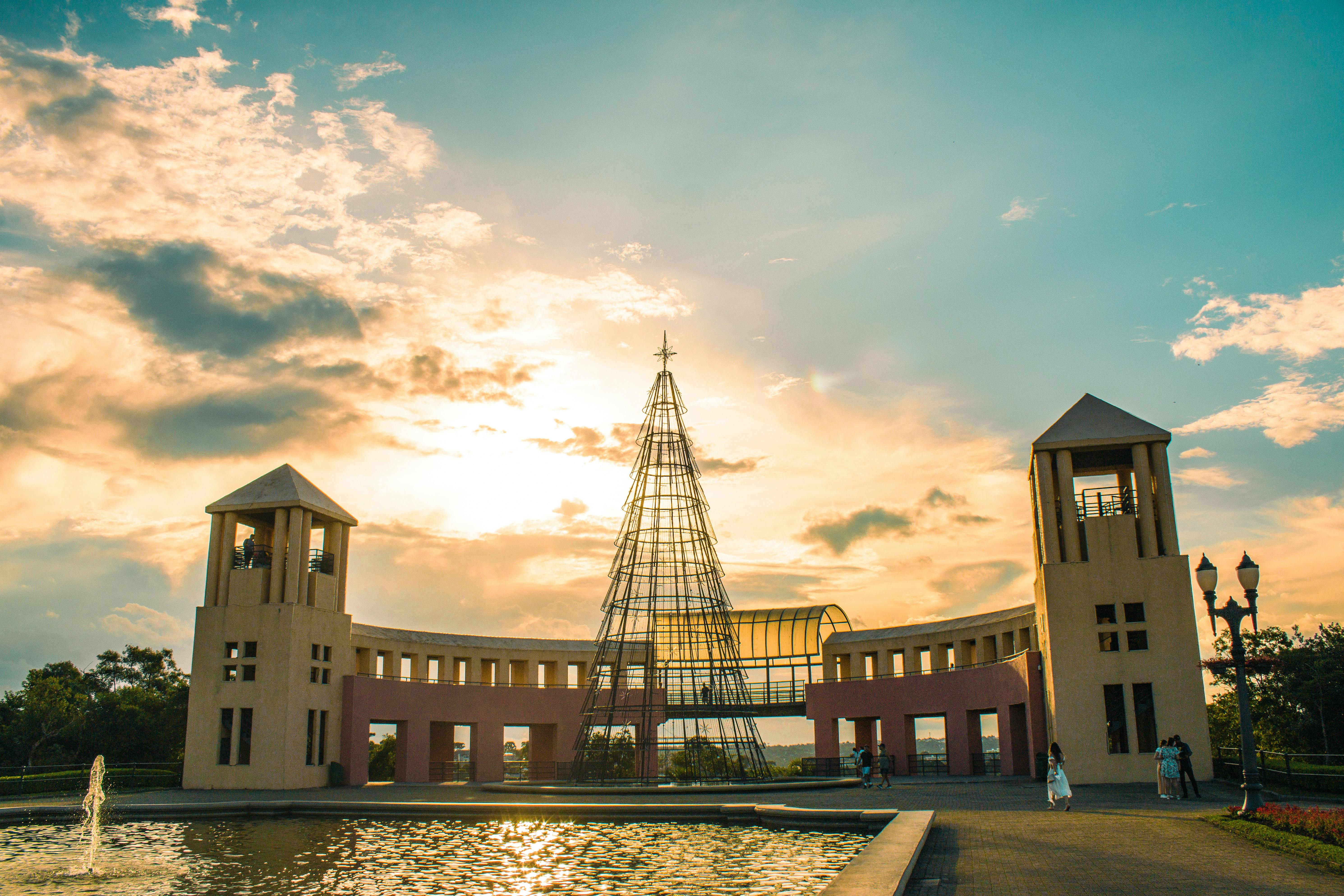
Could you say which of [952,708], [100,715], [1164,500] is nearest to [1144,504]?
[1164,500]

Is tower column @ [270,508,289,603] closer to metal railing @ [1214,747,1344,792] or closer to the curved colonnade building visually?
the curved colonnade building

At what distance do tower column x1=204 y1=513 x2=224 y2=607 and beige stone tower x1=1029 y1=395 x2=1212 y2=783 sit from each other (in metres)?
29.3

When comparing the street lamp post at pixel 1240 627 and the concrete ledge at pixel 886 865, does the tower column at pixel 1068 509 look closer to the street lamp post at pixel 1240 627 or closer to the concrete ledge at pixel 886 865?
the street lamp post at pixel 1240 627

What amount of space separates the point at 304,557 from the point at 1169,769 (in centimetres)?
2879

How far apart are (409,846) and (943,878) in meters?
10.00

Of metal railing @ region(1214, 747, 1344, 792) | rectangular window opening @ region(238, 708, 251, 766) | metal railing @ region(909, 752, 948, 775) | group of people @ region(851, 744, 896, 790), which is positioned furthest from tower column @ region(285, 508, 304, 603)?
metal railing @ region(1214, 747, 1344, 792)

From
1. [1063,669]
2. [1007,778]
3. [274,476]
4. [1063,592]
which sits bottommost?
[1007,778]

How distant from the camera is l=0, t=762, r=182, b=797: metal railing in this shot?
28.2 metres

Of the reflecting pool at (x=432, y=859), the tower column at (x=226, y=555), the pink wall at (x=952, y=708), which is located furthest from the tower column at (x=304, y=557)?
the pink wall at (x=952, y=708)

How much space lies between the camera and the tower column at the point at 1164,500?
94.1 feet

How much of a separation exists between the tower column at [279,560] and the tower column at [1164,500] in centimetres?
3026

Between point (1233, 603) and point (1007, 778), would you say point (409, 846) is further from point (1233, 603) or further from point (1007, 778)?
point (1007, 778)

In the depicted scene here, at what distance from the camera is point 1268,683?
51.9 meters

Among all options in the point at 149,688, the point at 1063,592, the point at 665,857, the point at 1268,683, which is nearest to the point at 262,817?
the point at 665,857
